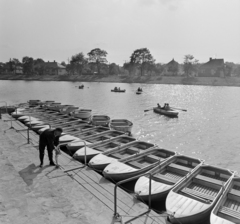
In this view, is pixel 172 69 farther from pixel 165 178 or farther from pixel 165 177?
pixel 165 178

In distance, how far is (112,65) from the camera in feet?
497

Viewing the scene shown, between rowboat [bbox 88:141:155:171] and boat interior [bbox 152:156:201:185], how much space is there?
2.56 m

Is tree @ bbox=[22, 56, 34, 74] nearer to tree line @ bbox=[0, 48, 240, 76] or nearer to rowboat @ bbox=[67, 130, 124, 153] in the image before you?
tree line @ bbox=[0, 48, 240, 76]

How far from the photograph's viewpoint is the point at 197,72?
125m

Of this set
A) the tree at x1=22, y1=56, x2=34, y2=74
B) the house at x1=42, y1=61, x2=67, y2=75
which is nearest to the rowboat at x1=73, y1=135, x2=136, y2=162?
the house at x1=42, y1=61, x2=67, y2=75

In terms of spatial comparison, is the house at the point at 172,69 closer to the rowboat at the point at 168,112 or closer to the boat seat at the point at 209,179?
the rowboat at the point at 168,112

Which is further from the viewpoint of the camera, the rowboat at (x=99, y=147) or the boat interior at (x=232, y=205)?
the rowboat at (x=99, y=147)

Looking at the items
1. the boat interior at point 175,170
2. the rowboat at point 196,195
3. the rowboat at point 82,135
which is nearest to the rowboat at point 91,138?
the rowboat at point 82,135

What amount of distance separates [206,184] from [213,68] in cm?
11991

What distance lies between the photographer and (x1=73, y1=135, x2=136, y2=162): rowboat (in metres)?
14.4

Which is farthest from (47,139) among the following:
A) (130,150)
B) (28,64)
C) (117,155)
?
(28,64)

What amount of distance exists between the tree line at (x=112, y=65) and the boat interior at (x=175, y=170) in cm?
11245

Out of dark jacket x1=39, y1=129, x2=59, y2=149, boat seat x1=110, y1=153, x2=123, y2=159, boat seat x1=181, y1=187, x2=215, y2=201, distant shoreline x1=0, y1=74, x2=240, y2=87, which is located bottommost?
boat seat x1=181, y1=187, x2=215, y2=201

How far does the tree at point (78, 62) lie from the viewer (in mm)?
145750
